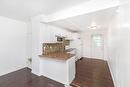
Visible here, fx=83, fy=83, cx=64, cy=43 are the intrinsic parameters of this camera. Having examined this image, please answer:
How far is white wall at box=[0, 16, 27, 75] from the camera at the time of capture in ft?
10.6

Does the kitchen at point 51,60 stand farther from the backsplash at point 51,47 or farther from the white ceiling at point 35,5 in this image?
the white ceiling at point 35,5

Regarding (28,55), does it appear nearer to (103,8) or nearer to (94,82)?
(94,82)

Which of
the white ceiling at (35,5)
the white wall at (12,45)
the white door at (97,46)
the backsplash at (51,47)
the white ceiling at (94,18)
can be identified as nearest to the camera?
the white ceiling at (35,5)

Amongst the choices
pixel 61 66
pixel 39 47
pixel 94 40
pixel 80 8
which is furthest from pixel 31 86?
pixel 94 40

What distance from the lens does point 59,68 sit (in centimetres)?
277

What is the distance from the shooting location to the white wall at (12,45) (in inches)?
127

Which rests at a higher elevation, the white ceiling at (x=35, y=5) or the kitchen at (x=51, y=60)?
the white ceiling at (x=35, y=5)

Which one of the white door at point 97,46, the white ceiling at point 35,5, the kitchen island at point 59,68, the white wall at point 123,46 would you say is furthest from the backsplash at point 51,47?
the white door at point 97,46

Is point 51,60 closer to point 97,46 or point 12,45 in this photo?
point 12,45

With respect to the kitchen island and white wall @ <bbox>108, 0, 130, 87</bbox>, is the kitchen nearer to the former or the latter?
the kitchen island

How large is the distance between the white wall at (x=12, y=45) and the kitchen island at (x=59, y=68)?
132 cm

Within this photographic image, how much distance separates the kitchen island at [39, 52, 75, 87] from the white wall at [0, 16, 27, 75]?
132 centimetres

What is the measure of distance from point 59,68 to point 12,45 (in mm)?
2340

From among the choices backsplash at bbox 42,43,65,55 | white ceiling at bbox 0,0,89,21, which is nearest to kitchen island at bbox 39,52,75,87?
backsplash at bbox 42,43,65,55
